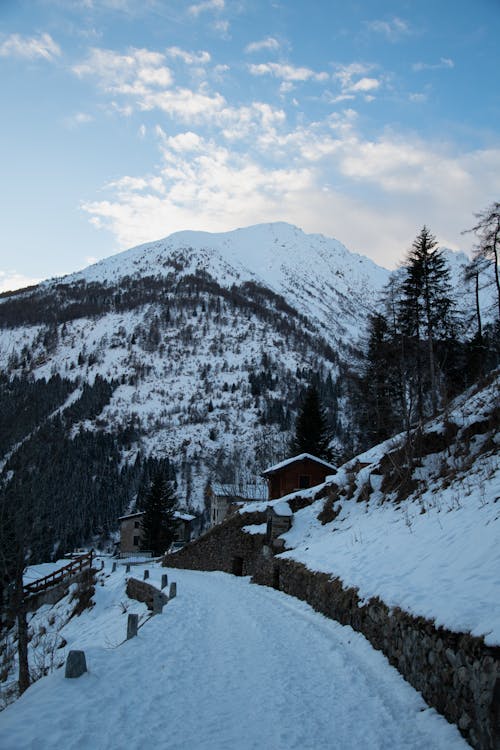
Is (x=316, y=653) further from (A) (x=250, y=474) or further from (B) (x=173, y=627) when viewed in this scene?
(A) (x=250, y=474)

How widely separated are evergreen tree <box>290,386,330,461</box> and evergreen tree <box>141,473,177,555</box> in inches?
790

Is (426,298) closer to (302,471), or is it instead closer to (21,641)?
(302,471)

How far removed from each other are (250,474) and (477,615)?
107m

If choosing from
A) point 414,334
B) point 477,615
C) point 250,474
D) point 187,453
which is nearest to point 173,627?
point 477,615

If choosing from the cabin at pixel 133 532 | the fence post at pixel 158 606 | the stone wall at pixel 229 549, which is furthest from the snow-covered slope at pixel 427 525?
the cabin at pixel 133 532

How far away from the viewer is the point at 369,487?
60.6ft

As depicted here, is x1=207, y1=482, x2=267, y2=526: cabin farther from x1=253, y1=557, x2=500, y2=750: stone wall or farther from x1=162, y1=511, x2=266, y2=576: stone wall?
x1=253, y1=557, x2=500, y2=750: stone wall

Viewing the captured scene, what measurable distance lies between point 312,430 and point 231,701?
124 ft

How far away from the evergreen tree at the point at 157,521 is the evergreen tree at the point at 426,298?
37.6m

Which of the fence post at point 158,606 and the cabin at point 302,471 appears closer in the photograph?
the fence post at point 158,606

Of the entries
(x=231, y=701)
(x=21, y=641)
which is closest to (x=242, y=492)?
(x=21, y=641)

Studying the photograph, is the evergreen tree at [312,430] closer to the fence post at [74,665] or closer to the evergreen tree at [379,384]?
the evergreen tree at [379,384]

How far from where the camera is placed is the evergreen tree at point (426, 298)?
26766 millimetres

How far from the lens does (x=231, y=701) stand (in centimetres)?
622
